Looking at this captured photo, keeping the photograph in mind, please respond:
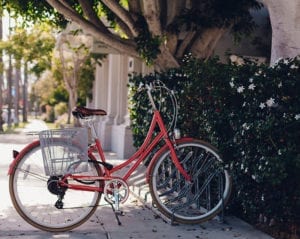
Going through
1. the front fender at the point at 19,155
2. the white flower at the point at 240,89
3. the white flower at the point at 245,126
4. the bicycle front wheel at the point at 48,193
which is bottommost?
the bicycle front wheel at the point at 48,193

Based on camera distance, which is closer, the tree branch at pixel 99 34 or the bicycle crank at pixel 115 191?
the bicycle crank at pixel 115 191

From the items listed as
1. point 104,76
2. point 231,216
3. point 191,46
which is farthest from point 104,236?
point 104,76

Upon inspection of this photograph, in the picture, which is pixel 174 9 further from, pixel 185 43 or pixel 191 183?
pixel 191 183

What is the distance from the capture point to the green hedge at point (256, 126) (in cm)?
410

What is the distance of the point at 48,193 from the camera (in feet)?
16.5

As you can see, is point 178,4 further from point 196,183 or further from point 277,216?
point 277,216

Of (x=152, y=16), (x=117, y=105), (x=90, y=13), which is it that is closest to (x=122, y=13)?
(x=152, y=16)

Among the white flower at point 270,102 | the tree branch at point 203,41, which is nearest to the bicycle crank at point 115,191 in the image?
the white flower at point 270,102

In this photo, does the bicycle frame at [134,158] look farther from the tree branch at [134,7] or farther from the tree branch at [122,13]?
the tree branch at [134,7]

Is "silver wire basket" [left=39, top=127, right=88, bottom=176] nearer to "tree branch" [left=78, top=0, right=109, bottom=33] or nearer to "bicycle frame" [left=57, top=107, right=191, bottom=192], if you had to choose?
"bicycle frame" [left=57, top=107, right=191, bottom=192]

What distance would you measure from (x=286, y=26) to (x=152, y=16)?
260 cm

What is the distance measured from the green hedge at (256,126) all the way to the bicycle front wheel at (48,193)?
4.21ft

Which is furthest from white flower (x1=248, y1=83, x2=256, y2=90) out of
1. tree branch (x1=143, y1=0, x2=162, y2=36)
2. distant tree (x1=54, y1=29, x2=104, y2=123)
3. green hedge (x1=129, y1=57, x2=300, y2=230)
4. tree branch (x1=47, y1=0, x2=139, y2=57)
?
Result: distant tree (x1=54, y1=29, x2=104, y2=123)

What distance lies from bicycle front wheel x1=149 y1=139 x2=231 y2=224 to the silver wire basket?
2.30 feet
